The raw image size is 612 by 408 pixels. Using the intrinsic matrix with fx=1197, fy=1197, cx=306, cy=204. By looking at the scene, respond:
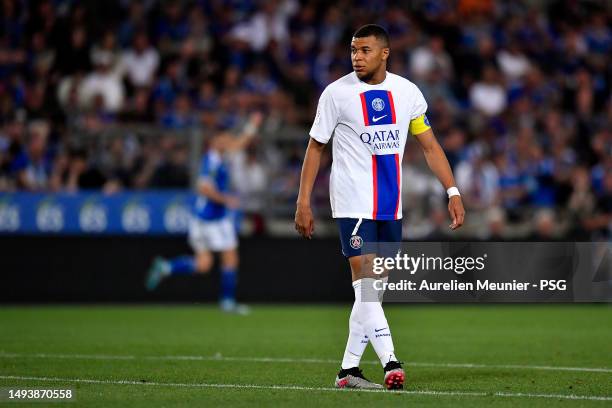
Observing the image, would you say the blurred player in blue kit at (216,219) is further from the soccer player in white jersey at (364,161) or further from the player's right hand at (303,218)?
the player's right hand at (303,218)

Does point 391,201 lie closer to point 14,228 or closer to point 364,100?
point 364,100

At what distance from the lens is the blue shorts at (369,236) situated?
334 inches

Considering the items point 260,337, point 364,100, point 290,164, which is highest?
point 364,100

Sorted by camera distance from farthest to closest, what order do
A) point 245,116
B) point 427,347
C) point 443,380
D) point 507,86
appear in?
point 507,86, point 245,116, point 427,347, point 443,380

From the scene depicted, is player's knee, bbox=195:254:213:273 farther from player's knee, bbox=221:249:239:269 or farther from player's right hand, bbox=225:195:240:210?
player's right hand, bbox=225:195:240:210

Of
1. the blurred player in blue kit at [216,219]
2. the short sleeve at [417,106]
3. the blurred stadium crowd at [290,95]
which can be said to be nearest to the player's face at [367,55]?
the short sleeve at [417,106]

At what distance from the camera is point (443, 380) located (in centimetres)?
908

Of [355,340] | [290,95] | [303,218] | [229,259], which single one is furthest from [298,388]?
[290,95]

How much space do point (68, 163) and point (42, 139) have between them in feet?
1.90

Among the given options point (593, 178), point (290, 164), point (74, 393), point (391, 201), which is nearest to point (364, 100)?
point (391, 201)

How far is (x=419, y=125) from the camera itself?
28.7 ft

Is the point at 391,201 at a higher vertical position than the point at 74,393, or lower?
higher

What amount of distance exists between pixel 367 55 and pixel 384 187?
94cm

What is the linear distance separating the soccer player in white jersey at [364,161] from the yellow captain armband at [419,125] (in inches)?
6.4
